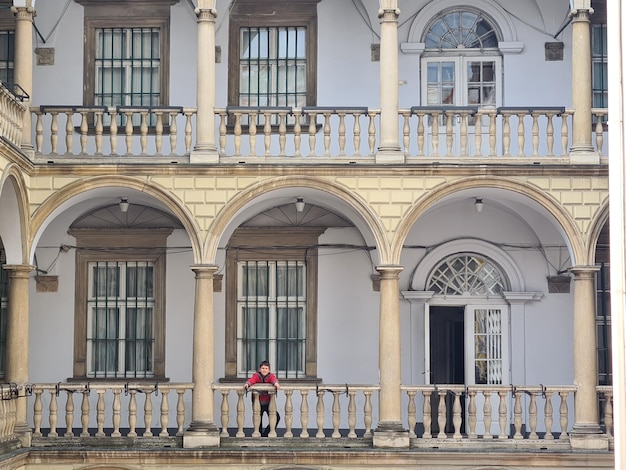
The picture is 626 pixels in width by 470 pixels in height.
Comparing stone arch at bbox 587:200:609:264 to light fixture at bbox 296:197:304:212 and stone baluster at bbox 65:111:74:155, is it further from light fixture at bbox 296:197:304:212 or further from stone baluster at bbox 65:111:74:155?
stone baluster at bbox 65:111:74:155

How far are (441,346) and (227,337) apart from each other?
3.91 m

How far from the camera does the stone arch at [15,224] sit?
1922 centimetres

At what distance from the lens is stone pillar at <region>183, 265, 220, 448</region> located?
1939 cm

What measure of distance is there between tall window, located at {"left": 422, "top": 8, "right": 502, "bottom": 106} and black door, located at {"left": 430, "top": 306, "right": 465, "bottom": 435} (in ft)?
12.4

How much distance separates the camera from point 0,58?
71.8 ft

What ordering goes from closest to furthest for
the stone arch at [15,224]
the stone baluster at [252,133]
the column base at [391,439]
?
the stone arch at [15,224] < the column base at [391,439] < the stone baluster at [252,133]

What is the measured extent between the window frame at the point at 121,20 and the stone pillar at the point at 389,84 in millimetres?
4043

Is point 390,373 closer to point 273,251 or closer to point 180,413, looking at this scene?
point 180,413

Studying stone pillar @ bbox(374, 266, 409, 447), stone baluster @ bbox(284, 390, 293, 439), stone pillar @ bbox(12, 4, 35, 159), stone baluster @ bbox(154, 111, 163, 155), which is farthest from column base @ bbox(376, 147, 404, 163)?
stone pillar @ bbox(12, 4, 35, 159)

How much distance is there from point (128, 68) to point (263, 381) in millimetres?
5931

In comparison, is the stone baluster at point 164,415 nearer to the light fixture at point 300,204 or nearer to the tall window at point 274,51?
the light fixture at point 300,204

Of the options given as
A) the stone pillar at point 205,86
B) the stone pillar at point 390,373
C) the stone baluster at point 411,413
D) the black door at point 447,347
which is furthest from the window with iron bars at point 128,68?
the stone baluster at point 411,413

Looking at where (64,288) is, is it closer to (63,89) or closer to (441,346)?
(63,89)

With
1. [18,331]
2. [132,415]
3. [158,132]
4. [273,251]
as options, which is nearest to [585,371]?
[273,251]
